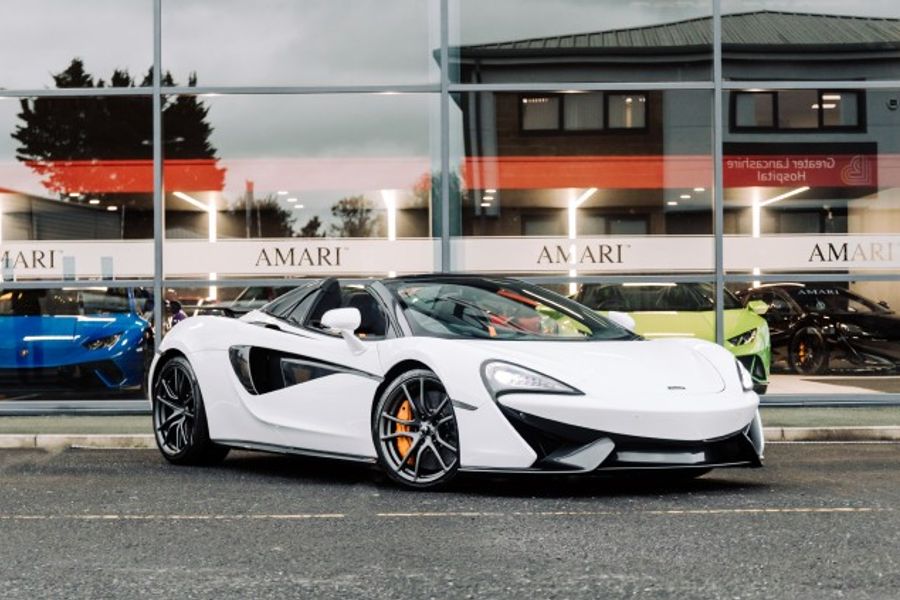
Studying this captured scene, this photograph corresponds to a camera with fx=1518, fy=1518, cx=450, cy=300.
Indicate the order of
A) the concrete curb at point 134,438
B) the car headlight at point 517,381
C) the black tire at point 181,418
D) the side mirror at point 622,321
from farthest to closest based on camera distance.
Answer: the concrete curb at point 134,438
the black tire at point 181,418
the side mirror at point 622,321
the car headlight at point 517,381

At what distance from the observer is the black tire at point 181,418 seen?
9.92 m

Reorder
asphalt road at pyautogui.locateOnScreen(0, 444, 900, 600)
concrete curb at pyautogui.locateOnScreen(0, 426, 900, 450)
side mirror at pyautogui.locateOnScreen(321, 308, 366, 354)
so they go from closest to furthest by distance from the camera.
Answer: asphalt road at pyautogui.locateOnScreen(0, 444, 900, 600)
side mirror at pyautogui.locateOnScreen(321, 308, 366, 354)
concrete curb at pyautogui.locateOnScreen(0, 426, 900, 450)

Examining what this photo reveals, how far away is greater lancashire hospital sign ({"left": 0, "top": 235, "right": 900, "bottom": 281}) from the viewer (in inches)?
598

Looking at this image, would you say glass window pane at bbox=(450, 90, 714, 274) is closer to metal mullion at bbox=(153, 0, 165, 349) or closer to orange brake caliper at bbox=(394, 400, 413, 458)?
metal mullion at bbox=(153, 0, 165, 349)

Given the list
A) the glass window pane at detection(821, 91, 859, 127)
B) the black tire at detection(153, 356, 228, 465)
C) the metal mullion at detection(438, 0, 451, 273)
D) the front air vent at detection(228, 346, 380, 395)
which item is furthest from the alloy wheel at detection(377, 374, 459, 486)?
the glass window pane at detection(821, 91, 859, 127)

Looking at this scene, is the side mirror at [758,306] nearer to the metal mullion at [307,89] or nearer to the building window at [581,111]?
the building window at [581,111]

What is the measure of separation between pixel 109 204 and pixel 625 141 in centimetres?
526

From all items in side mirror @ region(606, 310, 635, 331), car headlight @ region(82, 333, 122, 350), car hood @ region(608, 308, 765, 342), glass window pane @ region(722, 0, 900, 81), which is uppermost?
glass window pane @ region(722, 0, 900, 81)

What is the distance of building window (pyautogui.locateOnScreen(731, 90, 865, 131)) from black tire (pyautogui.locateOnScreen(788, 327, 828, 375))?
207 centimetres

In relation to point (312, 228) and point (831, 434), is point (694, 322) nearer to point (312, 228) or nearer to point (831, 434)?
point (831, 434)

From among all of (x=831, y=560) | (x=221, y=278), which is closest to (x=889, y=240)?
(x=221, y=278)

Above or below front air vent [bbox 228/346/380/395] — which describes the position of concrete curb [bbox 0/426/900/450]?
below

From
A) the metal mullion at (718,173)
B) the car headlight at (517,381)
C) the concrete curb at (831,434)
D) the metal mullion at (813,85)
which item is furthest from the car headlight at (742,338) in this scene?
the car headlight at (517,381)

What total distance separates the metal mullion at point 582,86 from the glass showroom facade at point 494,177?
20mm
